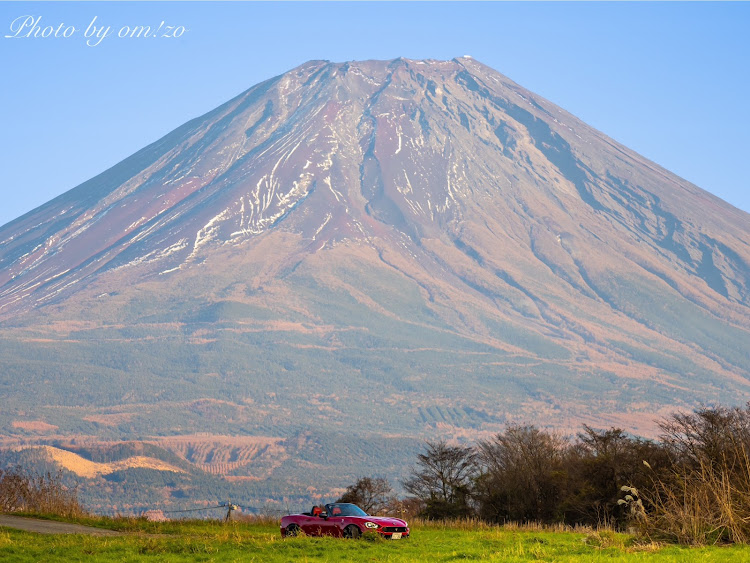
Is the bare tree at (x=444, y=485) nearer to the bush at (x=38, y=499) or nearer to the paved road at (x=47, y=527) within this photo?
the bush at (x=38, y=499)

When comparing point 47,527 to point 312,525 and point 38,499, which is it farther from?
point 312,525

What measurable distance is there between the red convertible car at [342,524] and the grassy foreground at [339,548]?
617 mm

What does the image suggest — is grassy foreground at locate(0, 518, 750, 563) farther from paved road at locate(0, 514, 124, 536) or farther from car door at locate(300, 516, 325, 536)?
car door at locate(300, 516, 325, 536)

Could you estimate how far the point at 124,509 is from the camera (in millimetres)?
114500

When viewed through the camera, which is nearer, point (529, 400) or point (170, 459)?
point (170, 459)

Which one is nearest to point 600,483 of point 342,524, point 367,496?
point 342,524

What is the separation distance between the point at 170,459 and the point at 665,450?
116129 millimetres

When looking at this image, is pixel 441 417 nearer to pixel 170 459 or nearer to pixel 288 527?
pixel 170 459

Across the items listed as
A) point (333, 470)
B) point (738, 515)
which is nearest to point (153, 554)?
point (738, 515)

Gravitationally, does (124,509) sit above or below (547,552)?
below

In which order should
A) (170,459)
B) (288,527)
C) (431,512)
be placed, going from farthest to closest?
(170,459)
(431,512)
(288,527)

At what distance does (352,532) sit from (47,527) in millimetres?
8222

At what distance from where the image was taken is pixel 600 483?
121 ft

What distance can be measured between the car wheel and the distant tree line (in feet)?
21.9
